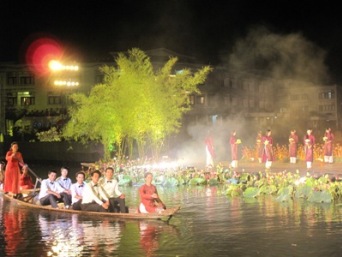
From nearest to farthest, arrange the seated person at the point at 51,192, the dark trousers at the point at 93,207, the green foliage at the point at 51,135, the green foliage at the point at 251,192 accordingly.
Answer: the dark trousers at the point at 93,207 → the seated person at the point at 51,192 → the green foliage at the point at 251,192 → the green foliage at the point at 51,135

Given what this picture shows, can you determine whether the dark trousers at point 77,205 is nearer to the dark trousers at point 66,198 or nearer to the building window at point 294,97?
the dark trousers at point 66,198

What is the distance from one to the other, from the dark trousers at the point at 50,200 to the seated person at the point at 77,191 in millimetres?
925

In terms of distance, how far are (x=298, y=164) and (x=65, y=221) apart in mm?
15928

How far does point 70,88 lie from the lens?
6469 cm

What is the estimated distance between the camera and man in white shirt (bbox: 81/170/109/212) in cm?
1330

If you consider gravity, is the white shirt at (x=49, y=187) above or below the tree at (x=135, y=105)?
below

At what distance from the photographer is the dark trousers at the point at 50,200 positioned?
1499 centimetres

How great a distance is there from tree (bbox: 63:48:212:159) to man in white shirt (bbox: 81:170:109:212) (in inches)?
836

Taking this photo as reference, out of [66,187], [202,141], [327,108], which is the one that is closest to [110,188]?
[66,187]

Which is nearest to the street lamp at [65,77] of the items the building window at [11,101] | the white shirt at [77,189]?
the building window at [11,101]

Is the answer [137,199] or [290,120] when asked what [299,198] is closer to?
[137,199]

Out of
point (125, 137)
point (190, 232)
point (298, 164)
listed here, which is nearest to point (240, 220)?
point (190, 232)

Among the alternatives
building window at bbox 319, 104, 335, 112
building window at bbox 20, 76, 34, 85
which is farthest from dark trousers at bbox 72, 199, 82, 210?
building window at bbox 319, 104, 335, 112

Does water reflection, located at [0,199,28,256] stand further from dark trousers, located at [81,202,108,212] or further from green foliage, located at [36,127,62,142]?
green foliage, located at [36,127,62,142]
